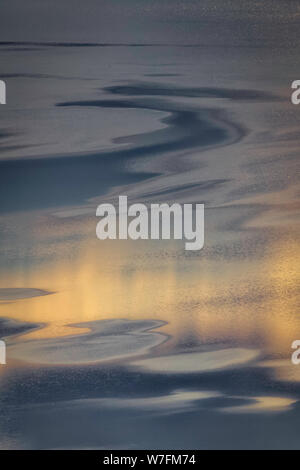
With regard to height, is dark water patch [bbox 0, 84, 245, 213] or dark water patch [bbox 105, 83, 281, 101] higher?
dark water patch [bbox 105, 83, 281, 101]

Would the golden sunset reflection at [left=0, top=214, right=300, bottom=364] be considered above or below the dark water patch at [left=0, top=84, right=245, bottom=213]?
below

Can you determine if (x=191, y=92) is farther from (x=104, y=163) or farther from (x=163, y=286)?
(x=163, y=286)

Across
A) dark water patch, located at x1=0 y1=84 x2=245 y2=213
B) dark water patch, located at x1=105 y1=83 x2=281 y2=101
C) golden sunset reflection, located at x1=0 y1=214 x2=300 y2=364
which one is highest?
dark water patch, located at x1=105 y1=83 x2=281 y2=101

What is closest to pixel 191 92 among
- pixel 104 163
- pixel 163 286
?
pixel 104 163

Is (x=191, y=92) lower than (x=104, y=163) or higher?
higher

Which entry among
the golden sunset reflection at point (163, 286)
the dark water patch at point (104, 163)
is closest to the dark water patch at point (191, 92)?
the dark water patch at point (104, 163)

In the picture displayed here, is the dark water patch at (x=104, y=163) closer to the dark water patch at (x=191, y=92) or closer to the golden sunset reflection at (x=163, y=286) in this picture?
the dark water patch at (x=191, y=92)

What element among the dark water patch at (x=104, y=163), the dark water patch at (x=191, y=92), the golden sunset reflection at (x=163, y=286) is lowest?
the golden sunset reflection at (x=163, y=286)

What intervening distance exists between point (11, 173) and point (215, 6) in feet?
2.63

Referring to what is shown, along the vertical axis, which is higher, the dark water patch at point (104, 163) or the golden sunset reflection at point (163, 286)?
the dark water patch at point (104, 163)

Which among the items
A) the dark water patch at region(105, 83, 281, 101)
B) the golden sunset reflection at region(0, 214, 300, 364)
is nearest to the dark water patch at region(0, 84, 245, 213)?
the dark water patch at region(105, 83, 281, 101)

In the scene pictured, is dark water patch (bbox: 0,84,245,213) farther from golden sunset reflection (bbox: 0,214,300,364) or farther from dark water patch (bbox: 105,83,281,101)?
golden sunset reflection (bbox: 0,214,300,364)
